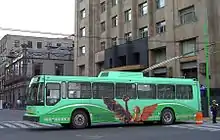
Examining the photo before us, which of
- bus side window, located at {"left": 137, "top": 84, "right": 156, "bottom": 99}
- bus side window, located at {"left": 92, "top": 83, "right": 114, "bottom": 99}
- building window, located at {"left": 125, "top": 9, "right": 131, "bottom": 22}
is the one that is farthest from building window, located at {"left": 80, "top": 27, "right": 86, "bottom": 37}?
bus side window, located at {"left": 92, "top": 83, "right": 114, "bottom": 99}

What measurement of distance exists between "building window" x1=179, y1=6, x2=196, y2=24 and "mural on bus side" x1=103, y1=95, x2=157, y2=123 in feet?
58.1

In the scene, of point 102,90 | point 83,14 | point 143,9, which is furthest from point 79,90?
point 83,14

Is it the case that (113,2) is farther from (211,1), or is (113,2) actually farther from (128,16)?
(211,1)

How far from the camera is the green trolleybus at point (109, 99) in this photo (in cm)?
2052

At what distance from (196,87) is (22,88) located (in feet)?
180

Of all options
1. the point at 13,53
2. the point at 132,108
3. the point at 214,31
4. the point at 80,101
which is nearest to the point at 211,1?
the point at 214,31

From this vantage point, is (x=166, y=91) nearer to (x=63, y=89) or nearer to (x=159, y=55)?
(x=63, y=89)

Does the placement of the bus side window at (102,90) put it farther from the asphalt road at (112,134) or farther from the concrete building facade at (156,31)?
the concrete building facade at (156,31)

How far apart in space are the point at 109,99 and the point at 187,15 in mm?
20607

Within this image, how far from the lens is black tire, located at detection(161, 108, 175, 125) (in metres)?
24.2

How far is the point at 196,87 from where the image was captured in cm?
2583

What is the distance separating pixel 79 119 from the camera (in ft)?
69.8

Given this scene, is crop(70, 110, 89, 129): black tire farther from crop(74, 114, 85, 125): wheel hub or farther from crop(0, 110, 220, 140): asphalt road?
crop(0, 110, 220, 140): asphalt road

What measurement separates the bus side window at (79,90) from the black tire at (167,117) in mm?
5360
